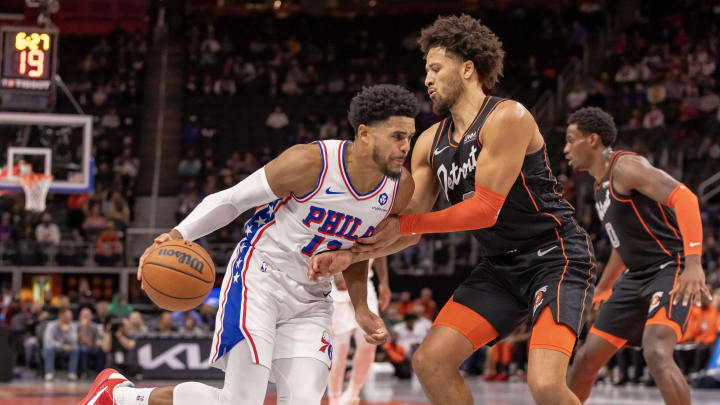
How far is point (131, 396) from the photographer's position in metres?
4.69

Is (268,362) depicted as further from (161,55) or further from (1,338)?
(161,55)

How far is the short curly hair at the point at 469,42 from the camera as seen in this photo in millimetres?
4730

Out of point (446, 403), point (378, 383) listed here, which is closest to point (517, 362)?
point (378, 383)

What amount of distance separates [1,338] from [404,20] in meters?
14.8

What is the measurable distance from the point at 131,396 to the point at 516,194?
7.33 ft

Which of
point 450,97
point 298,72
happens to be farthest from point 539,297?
point 298,72

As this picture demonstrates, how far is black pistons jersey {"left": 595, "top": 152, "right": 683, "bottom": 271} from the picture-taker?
5953mm

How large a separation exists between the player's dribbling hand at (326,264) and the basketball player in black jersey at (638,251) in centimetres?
197

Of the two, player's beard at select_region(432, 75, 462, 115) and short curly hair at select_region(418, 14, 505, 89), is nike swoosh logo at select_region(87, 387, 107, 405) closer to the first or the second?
player's beard at select_region(432, 75, 462, 115)

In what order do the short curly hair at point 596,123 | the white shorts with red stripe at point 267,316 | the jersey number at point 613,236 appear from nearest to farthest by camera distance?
the white shorts with red stripe at point 267,316 → the short curly hair at point 596,123 → the jersey number at point 613,236

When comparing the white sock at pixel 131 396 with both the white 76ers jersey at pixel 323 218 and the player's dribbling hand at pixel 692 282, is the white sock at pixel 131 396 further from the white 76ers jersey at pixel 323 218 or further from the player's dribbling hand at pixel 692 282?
the player's dribbling hand at pixel 692 282

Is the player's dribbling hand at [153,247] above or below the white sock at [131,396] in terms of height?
above

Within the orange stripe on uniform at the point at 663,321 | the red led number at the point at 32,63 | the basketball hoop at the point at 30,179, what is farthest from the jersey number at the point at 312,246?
A: the basketball hoop at the point at 30,179

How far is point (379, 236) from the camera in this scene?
457 centimetres
